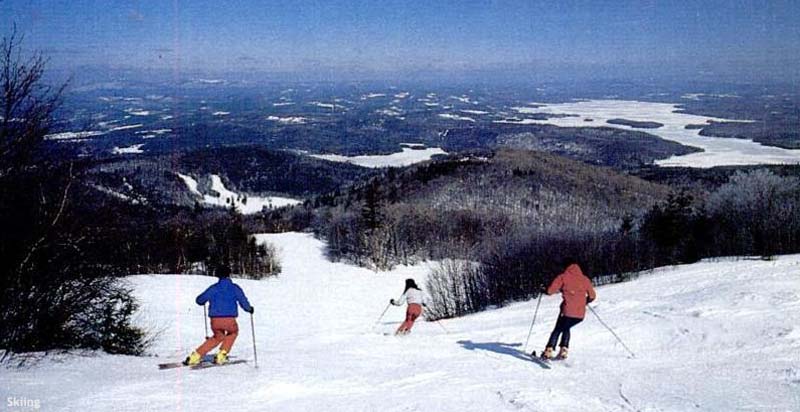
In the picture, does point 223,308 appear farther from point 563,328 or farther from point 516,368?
point 563,328

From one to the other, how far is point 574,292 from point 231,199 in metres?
156

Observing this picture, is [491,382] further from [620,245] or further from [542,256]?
[620,245]

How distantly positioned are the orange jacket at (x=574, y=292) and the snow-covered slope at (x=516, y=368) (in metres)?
1.05

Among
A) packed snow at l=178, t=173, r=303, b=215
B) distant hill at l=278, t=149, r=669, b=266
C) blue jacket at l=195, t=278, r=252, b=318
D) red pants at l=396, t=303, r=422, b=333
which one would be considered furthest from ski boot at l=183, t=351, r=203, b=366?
packed snow at l=178, t=173, r=303, b=215

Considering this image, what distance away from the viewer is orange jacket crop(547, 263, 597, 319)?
432 inches

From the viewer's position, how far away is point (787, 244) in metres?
32.0

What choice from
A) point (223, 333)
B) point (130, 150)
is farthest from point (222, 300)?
point (130, 150)

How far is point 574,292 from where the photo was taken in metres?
11.0

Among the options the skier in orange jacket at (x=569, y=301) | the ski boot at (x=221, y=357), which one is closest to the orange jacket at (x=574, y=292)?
the skier in orange jacket at (x=569, y=301)

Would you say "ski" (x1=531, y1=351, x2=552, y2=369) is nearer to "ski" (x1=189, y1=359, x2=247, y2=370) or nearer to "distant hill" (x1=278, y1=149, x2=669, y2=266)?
"ski" (x1=189, y1=359, x2=247, y2=370)

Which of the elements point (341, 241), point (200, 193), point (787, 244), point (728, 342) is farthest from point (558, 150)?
point (728, 342)

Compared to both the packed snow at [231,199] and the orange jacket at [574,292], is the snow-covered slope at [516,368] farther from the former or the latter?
the packed snow at [231,199]

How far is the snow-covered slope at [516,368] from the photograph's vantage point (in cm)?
806

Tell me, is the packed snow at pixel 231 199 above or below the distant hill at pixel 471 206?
below
